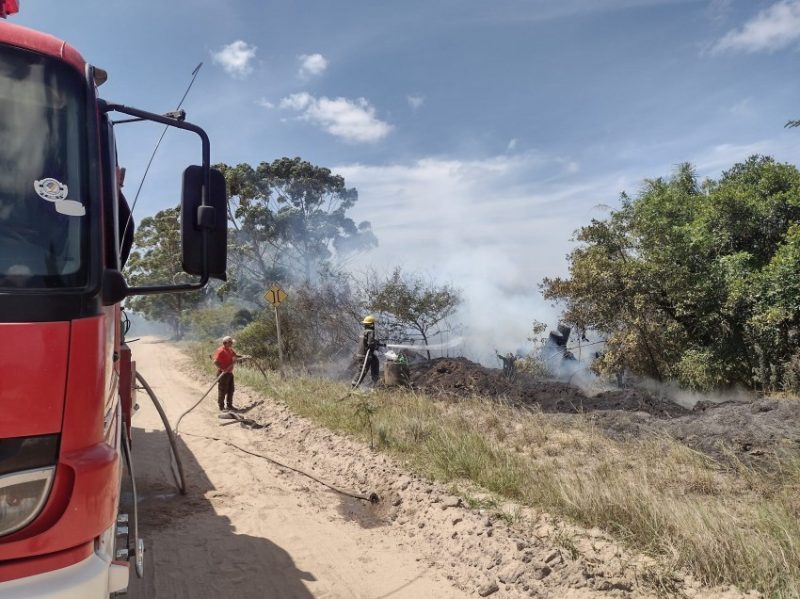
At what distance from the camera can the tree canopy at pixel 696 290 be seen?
1182 cm

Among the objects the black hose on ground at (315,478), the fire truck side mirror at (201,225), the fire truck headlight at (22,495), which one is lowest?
the black hose on ground at (315,478)

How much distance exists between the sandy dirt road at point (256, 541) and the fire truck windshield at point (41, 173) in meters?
2.90

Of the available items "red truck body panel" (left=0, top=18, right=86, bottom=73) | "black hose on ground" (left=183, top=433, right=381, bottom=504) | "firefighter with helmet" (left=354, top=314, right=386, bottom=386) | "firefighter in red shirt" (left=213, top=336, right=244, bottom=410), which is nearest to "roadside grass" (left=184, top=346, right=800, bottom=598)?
"black hose on ground" (left=183, top=433, right=381, bottom=504)

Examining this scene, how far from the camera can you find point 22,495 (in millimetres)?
1827

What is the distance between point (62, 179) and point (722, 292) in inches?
514

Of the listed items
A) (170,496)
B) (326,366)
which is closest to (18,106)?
(170,496)

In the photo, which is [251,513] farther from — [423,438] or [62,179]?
[62,179]

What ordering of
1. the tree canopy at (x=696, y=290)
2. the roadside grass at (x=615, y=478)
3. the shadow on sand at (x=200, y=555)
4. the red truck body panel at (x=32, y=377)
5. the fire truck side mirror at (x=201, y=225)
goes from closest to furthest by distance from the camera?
the red truck body panel at (x=32, y=377) → the fire truck side mirror at (x=201, y=225) → the roadside grass at (x=615, y=478) → the shadow on sand at (x=200, y=555) → the tree canopy at (x=696, y=290)

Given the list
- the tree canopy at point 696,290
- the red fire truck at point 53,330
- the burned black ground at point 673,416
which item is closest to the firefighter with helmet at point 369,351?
the burned black ground at point 673,416

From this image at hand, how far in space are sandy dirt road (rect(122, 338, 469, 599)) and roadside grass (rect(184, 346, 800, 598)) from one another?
1.09 metres

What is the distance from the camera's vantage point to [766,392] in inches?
445

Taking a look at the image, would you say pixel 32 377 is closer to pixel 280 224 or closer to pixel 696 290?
pixel 696 290

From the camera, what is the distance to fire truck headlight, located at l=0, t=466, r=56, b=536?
179 cm

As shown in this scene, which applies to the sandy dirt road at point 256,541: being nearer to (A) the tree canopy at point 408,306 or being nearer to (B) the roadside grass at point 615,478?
(B) the roadside grass at point 615,478
